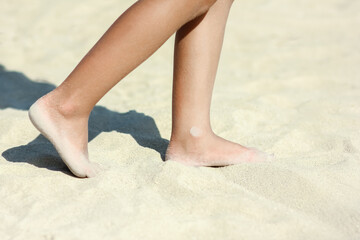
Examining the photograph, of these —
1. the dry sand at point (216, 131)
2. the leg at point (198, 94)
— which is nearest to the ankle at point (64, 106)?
the dry sand at point (216, 131)

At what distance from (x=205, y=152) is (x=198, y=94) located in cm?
20

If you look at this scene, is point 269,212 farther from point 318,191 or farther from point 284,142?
point 284,142

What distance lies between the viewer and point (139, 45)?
146cm

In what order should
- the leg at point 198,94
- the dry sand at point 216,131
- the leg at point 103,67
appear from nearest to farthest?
the dry sand at point 216,131 → the leg at point 103,67 → the leg at point 198,94

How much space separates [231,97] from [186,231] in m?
1.38

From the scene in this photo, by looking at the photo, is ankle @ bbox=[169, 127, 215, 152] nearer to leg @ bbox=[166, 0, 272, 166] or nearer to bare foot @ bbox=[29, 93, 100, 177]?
leg @ bbox=[166, 0, 272, 166]

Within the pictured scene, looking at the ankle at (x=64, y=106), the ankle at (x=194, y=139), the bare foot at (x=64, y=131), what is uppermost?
the ankle at (x=64, y=106)

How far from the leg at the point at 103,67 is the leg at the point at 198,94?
0.38 feet

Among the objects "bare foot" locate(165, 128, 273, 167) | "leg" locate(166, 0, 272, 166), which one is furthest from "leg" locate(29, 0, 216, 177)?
"bare foot" locate(165, 128, 273, 167)

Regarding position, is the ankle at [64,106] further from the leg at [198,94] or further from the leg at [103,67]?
the leg at [198,94]

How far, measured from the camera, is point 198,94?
1.67 meters

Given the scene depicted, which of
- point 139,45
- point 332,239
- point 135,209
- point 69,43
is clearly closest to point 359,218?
point 332,239

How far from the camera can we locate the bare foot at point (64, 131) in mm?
1519

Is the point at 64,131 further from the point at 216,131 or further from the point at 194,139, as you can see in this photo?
the point at 216,131
